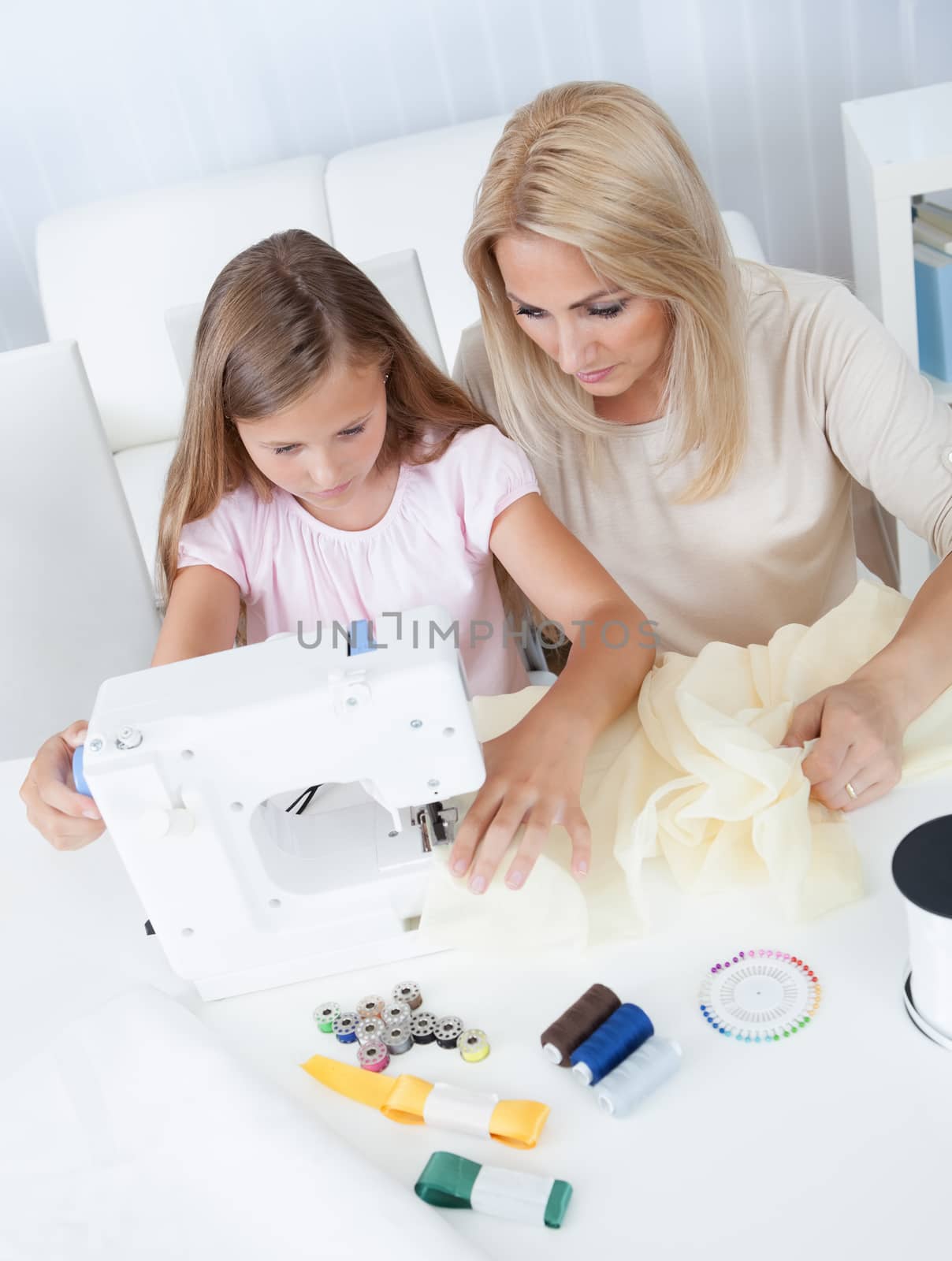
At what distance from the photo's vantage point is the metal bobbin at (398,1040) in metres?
0.92

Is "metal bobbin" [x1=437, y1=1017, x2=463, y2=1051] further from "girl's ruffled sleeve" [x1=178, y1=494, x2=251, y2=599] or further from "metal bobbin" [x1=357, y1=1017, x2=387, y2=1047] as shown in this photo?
"girl's ruffled sleeve" [x1=178, y1=494, x2=251, y2=599]

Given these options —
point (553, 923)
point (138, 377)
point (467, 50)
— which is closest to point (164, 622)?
point (553, 923)

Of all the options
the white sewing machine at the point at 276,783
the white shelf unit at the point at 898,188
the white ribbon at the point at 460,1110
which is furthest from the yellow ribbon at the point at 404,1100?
the white shelf unit at the point at 898,188

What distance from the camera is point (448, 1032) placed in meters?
0.92

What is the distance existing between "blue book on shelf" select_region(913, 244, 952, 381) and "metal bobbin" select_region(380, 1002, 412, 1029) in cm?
179

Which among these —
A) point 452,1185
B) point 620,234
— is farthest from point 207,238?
point 452,1185

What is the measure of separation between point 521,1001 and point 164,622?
0.72m

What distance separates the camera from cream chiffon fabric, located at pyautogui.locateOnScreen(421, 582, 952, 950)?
0.97 metres

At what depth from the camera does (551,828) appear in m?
1.07

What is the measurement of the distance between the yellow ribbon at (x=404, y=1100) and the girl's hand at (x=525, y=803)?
0.55 ft

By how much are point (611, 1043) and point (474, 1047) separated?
104mm

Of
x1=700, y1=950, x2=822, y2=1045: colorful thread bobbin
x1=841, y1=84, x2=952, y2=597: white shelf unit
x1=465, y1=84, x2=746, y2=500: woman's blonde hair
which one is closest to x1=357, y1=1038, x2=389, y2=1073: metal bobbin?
x1=700, y1=950, x2=822, y2=1045: colorful thread bobbin

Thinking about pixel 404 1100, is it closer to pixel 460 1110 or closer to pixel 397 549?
pixel 460 1110

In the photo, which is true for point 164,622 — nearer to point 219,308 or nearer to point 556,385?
point 219,308
